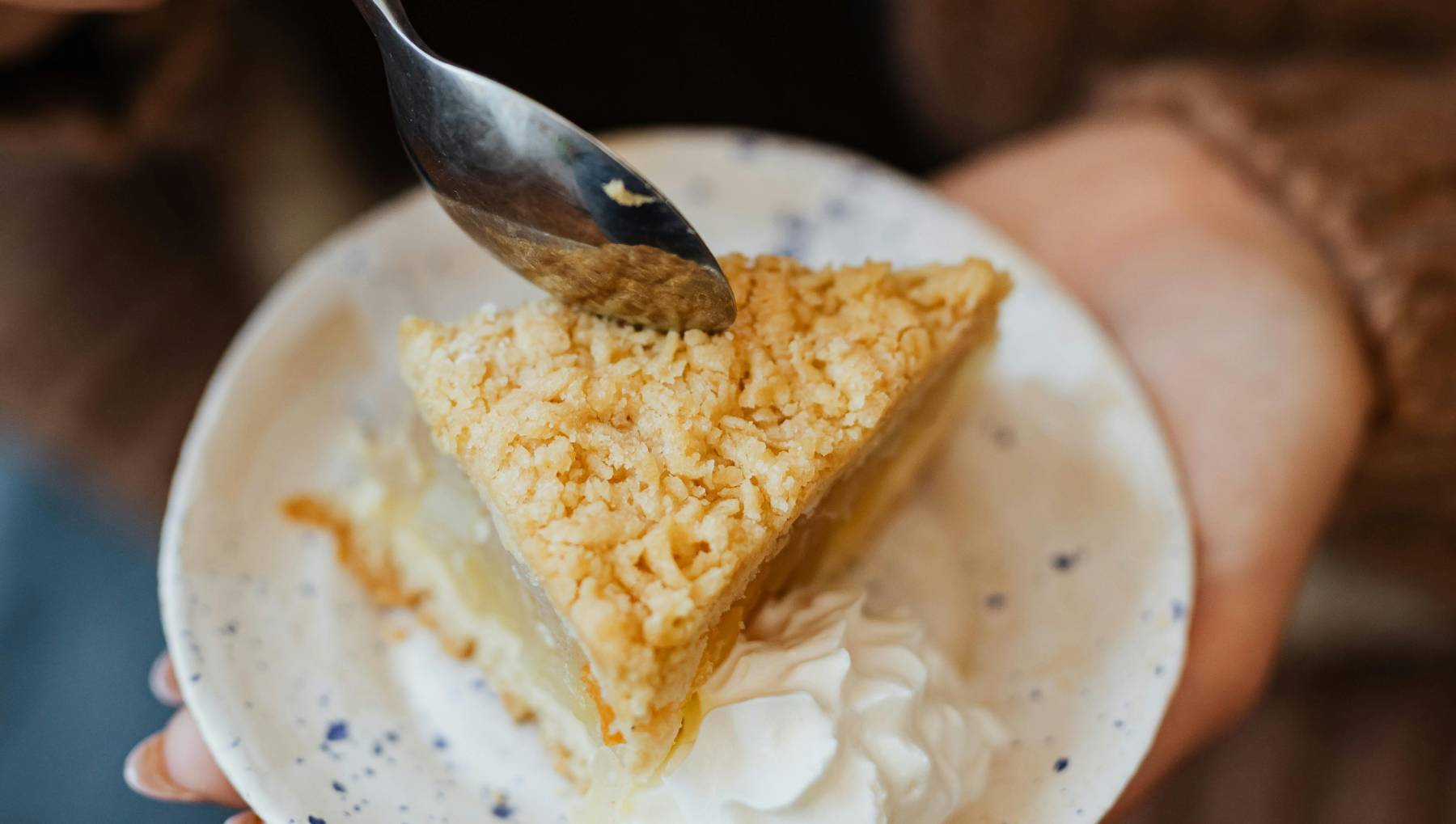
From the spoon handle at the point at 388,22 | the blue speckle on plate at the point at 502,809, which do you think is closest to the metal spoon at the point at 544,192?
the spoon handle at the point at 388,22

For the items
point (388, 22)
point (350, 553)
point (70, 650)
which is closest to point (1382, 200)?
point (388, 22)

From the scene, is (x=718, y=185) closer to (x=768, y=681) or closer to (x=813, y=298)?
(x=813, y=298)

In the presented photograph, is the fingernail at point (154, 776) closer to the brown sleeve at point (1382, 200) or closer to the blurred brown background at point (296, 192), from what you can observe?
the blurred brown background at point (296, 192)

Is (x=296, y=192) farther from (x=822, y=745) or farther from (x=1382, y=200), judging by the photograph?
(x=1382, y=200)

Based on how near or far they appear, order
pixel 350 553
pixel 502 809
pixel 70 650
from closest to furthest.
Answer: pixel 502 809 < pixel 350 553 < pixel 70 650

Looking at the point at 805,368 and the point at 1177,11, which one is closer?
the point at 805,368

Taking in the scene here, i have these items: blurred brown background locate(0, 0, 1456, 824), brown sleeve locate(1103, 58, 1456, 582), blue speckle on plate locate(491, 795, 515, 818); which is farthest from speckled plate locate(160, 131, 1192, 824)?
blurred brown background locate(0, 0, 1456, 824)

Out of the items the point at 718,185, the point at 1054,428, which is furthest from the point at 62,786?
the point at 1054,428
